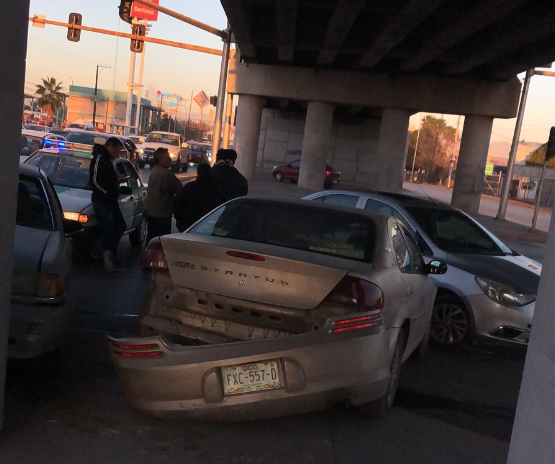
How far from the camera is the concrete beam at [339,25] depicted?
18.1 meters

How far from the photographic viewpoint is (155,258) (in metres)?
4.77

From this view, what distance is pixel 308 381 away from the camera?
4207 mm

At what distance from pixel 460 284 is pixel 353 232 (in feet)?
8.29

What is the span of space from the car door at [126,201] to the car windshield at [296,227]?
223 inches

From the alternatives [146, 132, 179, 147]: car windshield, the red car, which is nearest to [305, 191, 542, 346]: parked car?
[146, 132, 179, 147]: car windshield

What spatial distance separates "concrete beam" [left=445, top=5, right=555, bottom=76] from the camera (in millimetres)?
18656

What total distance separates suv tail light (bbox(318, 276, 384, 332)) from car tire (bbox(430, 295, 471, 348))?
319 cm

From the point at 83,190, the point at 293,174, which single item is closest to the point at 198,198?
the point at 83,190

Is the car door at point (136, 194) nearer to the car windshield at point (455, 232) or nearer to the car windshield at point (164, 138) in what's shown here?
the car windshield at point (455, 232)

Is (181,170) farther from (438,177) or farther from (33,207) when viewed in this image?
(438,177)

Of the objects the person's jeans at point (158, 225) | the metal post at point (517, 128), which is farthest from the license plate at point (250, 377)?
the metal post at point (517, 128)

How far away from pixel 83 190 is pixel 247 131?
78.6 ft

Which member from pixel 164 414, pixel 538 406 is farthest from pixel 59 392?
pixel 538 406

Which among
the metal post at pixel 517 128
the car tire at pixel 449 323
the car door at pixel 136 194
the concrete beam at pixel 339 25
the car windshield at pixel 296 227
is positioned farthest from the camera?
the metal post at pixel 517 128
